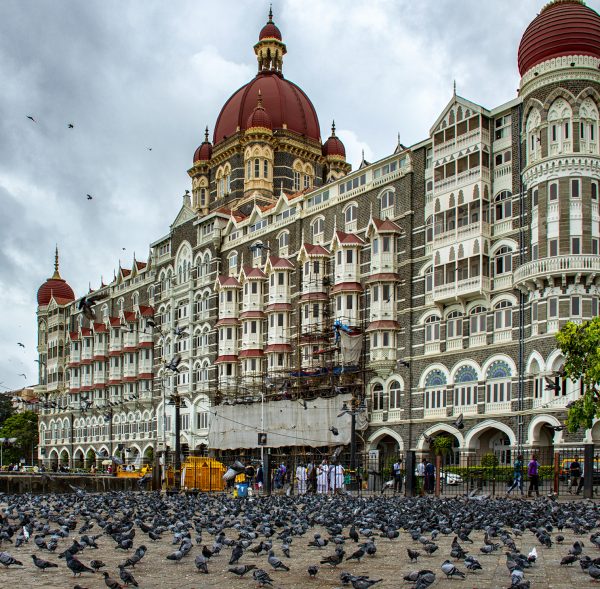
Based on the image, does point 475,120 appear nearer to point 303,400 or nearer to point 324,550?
point 303,400

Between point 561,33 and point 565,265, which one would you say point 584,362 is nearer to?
point 565,265

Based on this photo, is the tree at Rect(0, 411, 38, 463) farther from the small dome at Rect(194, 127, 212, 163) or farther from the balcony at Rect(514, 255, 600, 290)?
the balcony at Rect(514, 255, 600, 290)

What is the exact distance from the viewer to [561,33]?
139 ft

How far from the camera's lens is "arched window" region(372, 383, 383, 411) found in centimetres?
5069

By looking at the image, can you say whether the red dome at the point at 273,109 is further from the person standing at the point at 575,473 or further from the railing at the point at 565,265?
the person standing at the point at 575,473

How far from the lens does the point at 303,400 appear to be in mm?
53875

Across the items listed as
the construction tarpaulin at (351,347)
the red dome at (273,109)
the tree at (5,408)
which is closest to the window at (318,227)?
the construction tarpaulin at (351,347)

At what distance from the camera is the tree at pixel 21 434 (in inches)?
4136

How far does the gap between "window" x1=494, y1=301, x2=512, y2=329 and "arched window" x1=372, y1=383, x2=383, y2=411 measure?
9850 millimetres

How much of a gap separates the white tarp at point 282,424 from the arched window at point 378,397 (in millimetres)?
1568

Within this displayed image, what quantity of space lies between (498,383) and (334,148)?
1461 inches

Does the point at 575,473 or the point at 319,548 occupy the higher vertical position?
→ the point at 319,548

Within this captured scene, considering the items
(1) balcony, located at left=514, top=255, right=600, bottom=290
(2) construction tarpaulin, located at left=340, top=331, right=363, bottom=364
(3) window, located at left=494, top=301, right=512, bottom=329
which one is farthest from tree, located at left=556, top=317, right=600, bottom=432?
(2) construction tarpaulin, located at left=340, top=331, right=363, bottom=364

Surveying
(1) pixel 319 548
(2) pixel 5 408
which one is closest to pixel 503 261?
(1) pixel 319 548
